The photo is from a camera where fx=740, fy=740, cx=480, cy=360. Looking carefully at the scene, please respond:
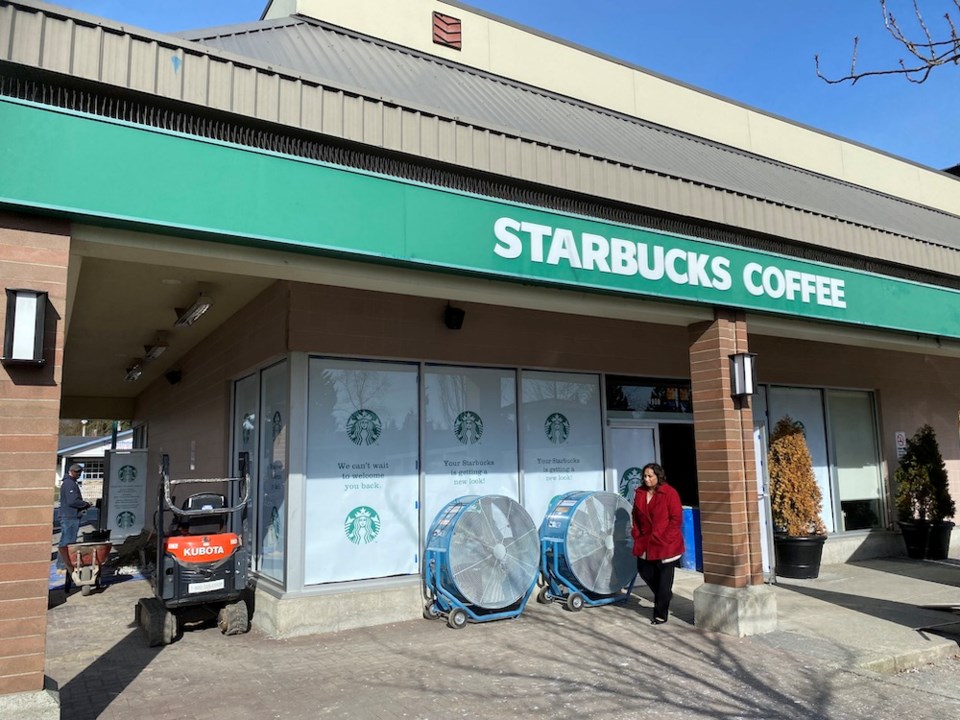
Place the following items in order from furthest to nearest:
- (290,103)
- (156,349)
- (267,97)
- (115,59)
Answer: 1. (156,349)
2. (290,103)
3. (267,97)
4. (115,59)

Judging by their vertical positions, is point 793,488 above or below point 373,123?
below

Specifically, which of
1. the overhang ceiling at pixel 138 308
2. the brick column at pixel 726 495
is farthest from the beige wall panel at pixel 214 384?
the brick column at pixel 726 495

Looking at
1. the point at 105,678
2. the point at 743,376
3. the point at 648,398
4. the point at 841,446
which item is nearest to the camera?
the point at 105,678

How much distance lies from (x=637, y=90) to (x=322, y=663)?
1048cm

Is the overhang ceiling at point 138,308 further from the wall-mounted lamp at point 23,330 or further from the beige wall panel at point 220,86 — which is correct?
the beige wall panel at point 220,86

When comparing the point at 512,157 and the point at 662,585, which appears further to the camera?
the point at 662,585

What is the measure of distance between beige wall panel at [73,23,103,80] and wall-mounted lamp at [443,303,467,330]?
456 centimetres

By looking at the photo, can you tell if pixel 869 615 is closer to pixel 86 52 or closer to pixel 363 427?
pixel 363 427

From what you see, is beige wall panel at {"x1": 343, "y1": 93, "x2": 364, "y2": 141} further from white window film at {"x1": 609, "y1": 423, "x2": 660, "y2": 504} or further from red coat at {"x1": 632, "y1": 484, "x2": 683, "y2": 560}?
white window film at {"x1": 609, "y1": 423, "x2": 660, "y2": 504}

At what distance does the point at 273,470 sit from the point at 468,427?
7.53ft

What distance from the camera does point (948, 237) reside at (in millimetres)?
12852

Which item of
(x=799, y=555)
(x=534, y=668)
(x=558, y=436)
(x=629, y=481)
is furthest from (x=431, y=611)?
(x=799, y=555)

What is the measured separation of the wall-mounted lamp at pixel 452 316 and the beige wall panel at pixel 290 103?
3.43 metres

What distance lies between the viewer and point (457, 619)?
7.45m
